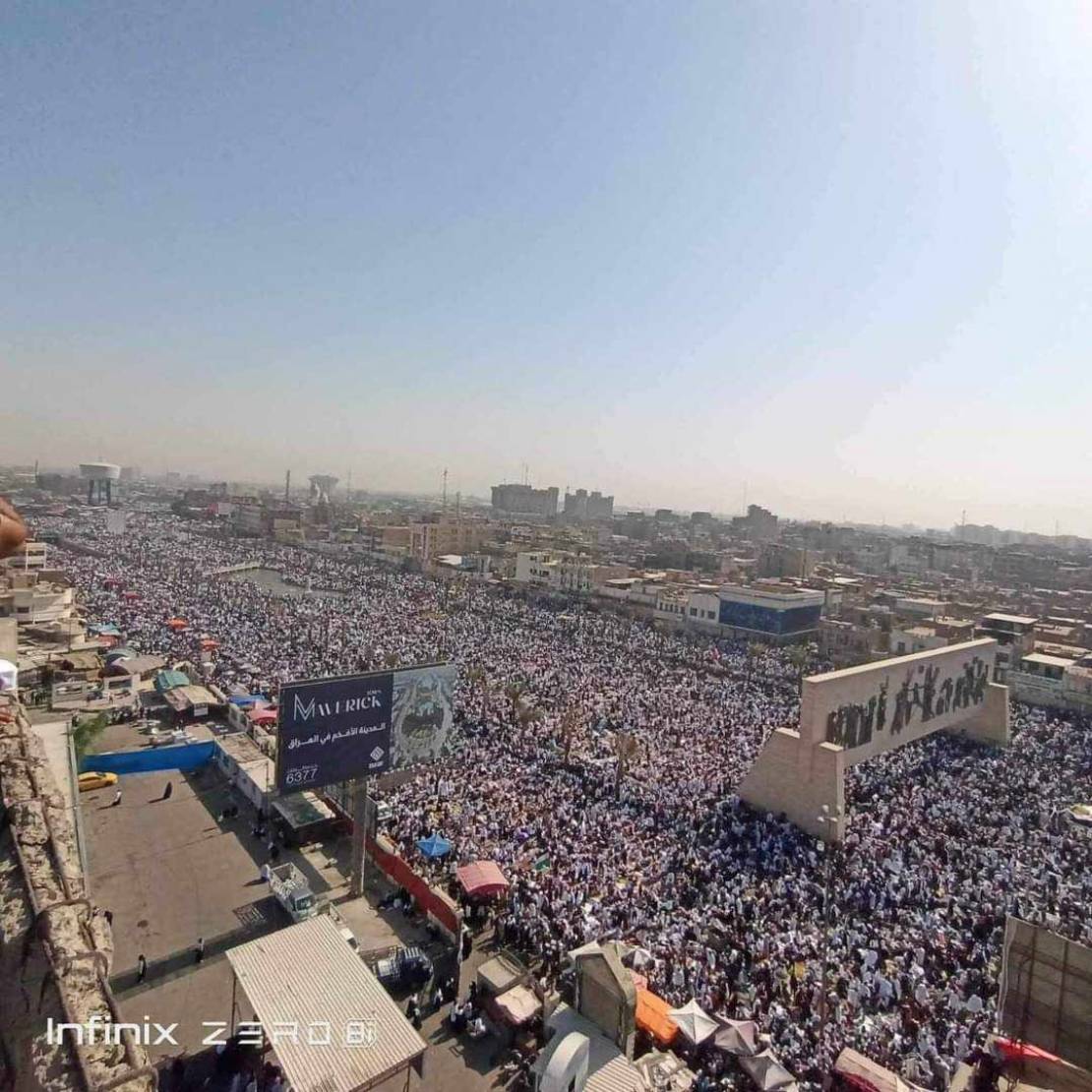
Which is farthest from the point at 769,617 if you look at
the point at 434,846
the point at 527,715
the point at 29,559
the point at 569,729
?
the point at 29,559

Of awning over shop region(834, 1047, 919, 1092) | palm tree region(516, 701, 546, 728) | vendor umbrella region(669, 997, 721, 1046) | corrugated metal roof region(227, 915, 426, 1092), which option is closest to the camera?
corrugated metal roof region(227, 915, 426, 1092)

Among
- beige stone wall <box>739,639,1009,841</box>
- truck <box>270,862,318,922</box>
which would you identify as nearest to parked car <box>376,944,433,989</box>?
truck <box>270,862,318,922</box>

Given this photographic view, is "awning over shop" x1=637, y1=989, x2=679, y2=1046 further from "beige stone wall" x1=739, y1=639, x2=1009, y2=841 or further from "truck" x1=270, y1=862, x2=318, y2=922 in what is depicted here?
"beige stone wall" x1=739, y1=639, x2=1009, y2=841

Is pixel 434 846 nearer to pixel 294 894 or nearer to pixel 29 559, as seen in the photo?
pixel 294 894

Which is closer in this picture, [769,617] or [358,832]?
[358,832]

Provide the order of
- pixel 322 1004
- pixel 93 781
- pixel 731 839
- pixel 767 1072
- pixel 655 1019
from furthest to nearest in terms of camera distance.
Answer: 1. pixel 93 781
2. pixel 731 839
3. pixel 655 1019
4. pixel 767 1072
5. pixel 322 1004

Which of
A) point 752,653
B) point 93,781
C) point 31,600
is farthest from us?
point 752,653
